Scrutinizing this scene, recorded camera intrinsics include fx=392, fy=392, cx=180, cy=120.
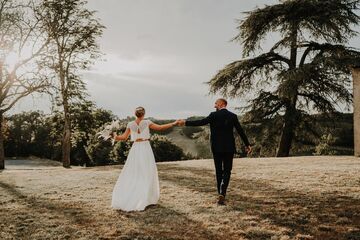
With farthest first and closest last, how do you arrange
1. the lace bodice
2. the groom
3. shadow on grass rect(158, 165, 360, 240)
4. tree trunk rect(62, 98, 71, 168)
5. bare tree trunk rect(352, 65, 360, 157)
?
1. tree trunk rect(62, 98, 71, 168)
2. bare tree trunk rect(352, 65, 360, 157)
3. the lace bodice
4. the groom
5. shadow on grass rect(158, 165, 360, 240)

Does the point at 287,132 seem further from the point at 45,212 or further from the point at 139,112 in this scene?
the point at 45,212

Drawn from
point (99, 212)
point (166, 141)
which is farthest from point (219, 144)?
point (166, 141)

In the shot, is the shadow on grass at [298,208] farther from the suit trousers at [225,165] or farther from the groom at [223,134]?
the groom at [223,134]

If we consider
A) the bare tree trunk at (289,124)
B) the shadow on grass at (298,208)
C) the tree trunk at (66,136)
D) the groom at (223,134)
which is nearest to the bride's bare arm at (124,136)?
the groom at (223,134)

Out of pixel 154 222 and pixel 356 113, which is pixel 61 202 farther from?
pixel 356 113

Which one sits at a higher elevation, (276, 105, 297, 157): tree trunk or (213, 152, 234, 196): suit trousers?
(276, 105, 297, 157): tree trunk

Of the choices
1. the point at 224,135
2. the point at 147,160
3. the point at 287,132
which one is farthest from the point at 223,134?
the point at 287,132

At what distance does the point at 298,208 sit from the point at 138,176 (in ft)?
11.2

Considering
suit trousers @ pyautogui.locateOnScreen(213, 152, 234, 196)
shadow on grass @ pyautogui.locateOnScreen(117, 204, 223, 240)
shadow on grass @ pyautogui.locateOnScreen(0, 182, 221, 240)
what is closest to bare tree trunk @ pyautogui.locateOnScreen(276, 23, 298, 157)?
suit trousers @ pyautogui.locateOnScreen(213, 152, 234, 196)

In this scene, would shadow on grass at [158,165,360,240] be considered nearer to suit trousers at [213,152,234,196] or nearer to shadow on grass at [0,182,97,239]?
suit trousers at [213,152,234,196]

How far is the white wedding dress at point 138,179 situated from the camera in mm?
8359

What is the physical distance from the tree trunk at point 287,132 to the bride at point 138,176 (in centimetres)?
1837

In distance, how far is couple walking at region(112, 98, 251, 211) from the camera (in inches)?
328

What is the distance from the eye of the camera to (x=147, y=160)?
338 inches
